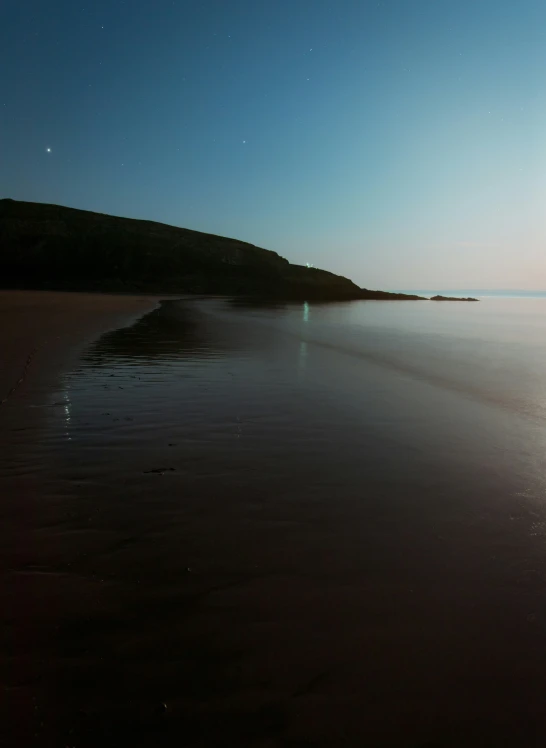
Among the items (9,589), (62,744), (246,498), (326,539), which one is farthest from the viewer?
(246,498)

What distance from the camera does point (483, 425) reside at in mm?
7180

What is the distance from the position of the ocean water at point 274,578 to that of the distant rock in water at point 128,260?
83987mm

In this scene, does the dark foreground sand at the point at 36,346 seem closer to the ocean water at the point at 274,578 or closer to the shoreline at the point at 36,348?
the shoreline at the point at 36,348

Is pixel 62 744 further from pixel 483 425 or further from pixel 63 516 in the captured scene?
pixel 483 425

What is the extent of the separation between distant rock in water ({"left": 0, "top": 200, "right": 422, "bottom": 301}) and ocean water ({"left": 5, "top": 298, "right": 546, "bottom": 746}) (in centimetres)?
8399

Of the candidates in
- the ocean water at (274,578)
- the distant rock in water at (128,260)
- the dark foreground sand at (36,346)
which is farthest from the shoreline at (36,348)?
the distant rock in water at (128,260)

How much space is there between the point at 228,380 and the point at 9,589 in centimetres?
699

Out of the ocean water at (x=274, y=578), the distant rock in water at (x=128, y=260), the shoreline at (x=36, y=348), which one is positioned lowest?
the ocean water at (x=274, y=578)

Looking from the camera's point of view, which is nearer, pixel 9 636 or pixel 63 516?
pixel 9 636

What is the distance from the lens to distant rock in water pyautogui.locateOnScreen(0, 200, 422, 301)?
8838 centimetres

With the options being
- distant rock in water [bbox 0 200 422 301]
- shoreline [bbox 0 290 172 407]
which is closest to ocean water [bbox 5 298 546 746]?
shoreline [bbox 0 290 172 407]

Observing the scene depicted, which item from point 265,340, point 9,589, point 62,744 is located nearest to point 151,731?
point 62,744

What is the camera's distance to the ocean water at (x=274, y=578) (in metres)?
2.00

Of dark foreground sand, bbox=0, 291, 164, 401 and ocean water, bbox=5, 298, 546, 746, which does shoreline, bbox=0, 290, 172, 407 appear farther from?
ocean water, bbox=5, 298, 546, 746
